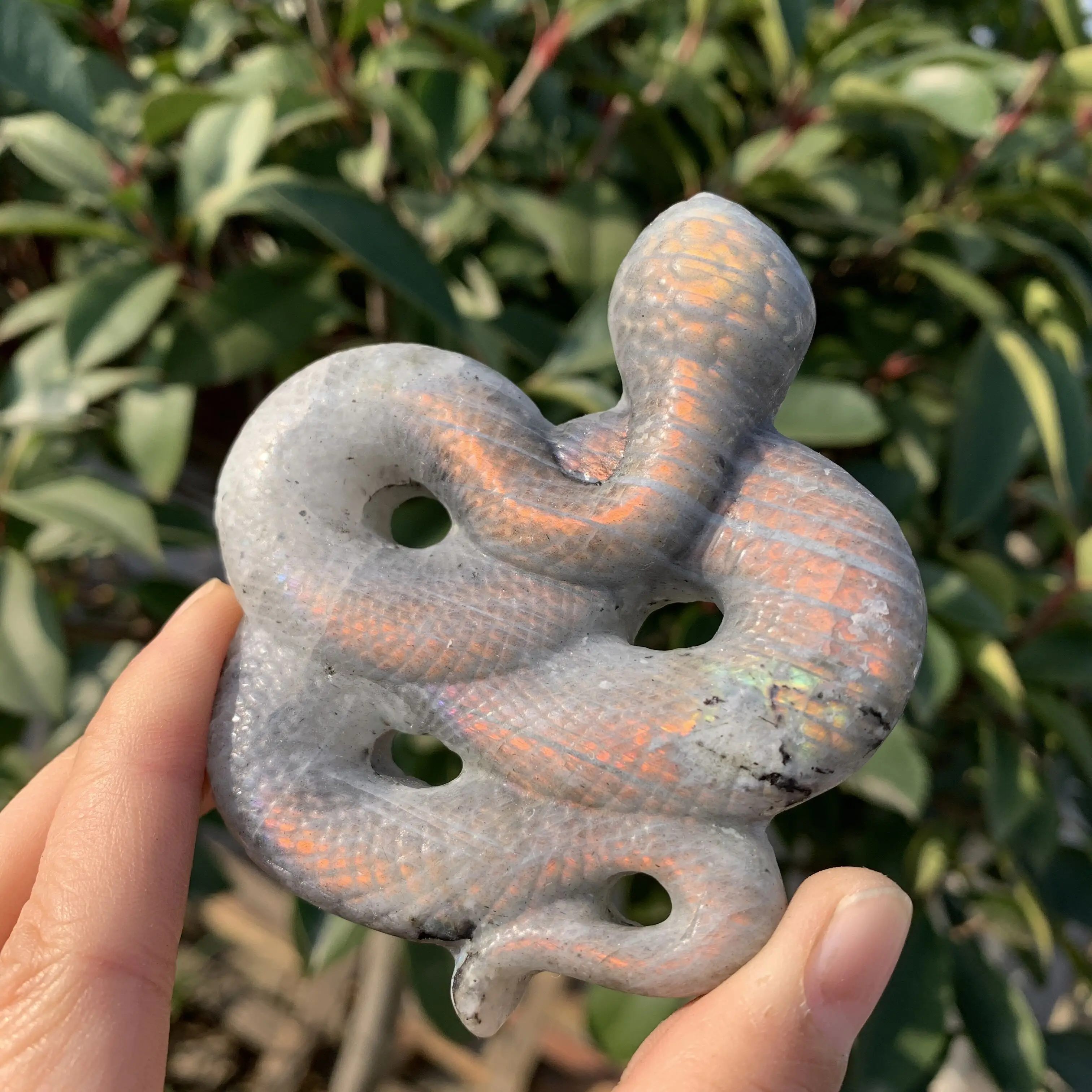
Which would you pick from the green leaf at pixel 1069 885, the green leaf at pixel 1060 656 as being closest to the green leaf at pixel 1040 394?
the green leaf at pixel 1060 656

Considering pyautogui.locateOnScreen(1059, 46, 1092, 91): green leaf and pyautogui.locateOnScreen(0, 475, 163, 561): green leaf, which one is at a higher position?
pyautogui.locateOnScreen(1059, 46, 1092, 91): green leaf

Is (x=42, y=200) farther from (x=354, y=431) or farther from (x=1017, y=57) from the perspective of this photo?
(x=1017, y=57)

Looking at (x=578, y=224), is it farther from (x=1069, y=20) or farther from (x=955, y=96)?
(x=1069, y=20)

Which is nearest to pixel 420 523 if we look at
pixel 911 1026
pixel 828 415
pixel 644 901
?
pixel 828 415

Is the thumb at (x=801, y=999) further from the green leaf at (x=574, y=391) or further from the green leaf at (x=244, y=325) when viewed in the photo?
the green leaf at (x=244, y=325)

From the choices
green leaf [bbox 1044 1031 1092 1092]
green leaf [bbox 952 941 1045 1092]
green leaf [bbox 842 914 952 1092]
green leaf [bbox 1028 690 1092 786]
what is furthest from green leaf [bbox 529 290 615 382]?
green leaf [bbox 1044 1031 1092 1092]

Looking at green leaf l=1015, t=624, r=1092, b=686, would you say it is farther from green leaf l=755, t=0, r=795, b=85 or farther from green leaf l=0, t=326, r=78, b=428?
green leaf l=0, t=326, r=78, b=428
